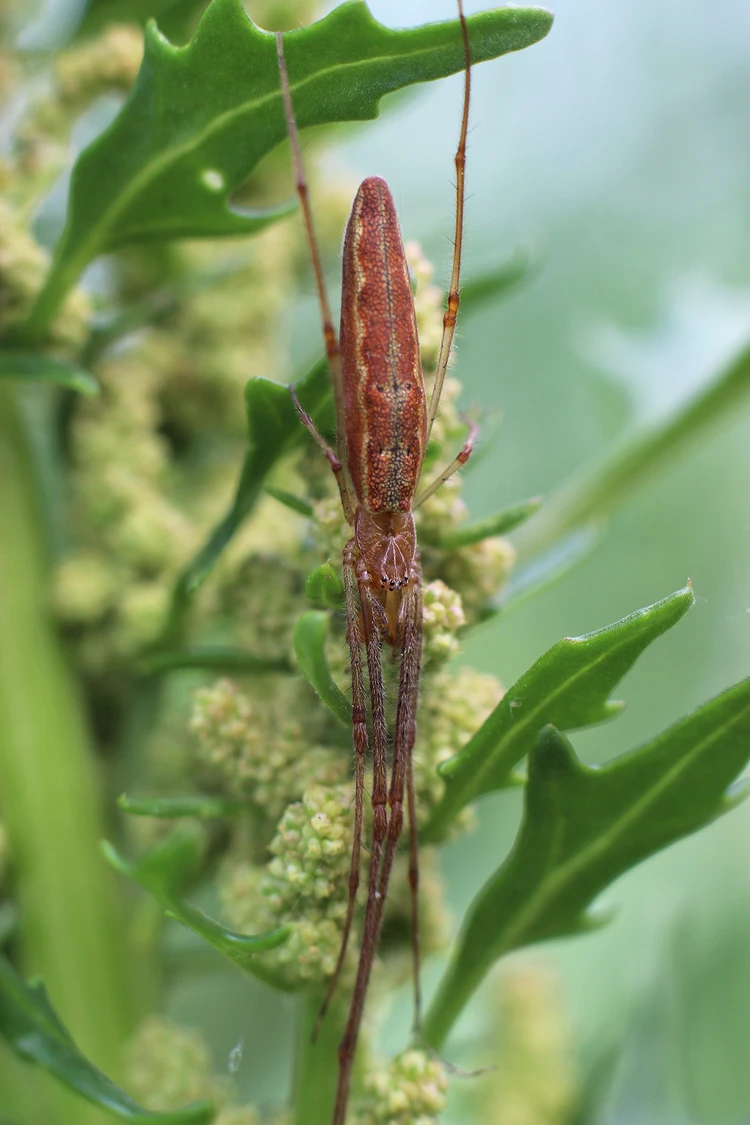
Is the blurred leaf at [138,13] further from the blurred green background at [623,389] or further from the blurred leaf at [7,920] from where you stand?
the blurred leaf at [7,920]

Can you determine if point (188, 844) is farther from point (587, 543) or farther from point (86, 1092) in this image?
point (587, 543)

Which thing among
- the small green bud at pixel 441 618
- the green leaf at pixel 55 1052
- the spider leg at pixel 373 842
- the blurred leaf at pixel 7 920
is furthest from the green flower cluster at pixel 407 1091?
the blurred leaf at pixel 7 920

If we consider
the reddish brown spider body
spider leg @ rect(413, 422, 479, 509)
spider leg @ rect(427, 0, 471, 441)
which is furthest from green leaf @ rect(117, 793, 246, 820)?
spider leg @ rect(427, 0, 471, 441)

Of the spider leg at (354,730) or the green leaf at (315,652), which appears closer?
the green leaf at (315,652)

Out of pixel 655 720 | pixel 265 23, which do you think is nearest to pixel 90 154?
pixel 265 23

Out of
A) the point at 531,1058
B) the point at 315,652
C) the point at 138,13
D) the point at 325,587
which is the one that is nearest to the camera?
the point at 315,652

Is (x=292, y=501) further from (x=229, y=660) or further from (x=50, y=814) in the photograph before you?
(x=50, y=814)

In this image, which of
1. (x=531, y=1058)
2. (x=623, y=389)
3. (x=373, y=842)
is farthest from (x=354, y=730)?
(x=623, y=389)
